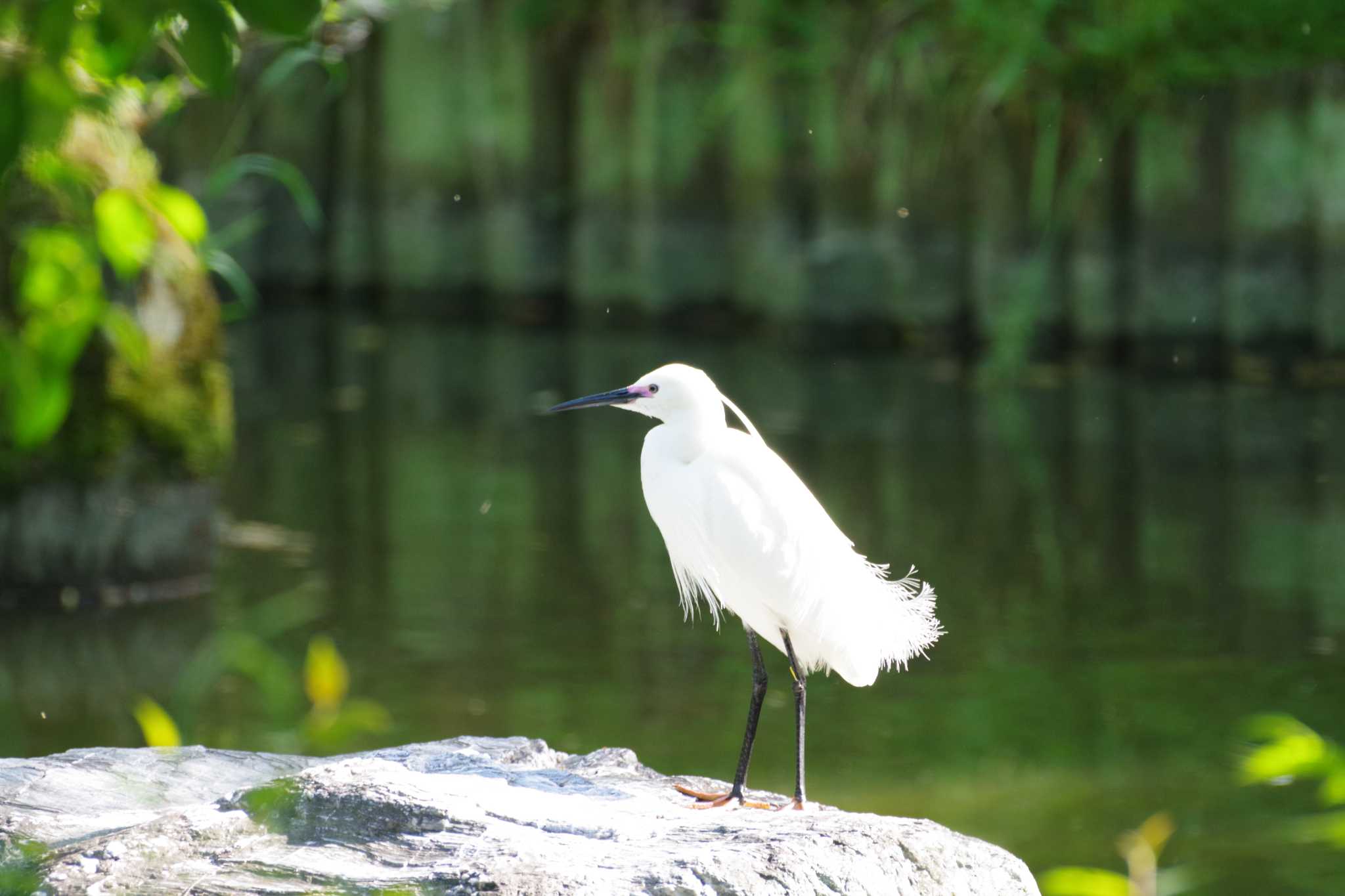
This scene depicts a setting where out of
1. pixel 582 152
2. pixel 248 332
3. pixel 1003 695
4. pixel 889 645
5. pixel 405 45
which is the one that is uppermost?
pixel 405 45

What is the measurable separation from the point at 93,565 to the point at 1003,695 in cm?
241

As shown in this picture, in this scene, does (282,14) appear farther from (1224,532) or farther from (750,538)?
(1224,532)

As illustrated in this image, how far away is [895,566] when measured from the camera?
5.25 meters

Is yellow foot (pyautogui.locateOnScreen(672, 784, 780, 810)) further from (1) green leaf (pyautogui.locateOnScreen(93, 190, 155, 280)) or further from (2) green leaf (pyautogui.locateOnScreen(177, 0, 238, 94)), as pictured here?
(2) green leaf (pyautogui.locateOnScreen(177, 0, 238, 94))

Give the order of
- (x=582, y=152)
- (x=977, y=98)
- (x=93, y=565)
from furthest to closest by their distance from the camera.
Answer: (x=582, y=152) < (x=977, y=98) < (x=93, y=565)

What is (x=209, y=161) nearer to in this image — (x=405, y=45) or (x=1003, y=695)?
(x=405, y=45)

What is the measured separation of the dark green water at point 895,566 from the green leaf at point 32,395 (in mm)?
399

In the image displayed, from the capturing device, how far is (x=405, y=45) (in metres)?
11.0

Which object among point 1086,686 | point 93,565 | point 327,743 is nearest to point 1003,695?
point 1086,686

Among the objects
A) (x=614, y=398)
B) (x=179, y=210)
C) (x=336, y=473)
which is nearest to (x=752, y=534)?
(x=614, y=398)

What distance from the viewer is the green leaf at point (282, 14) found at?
1.06 m

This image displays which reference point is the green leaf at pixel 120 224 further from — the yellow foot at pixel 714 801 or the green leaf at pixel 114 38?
the yellow foot at pixel 714 801

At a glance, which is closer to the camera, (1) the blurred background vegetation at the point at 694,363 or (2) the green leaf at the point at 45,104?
(2) the green leaf at the point at 45,104

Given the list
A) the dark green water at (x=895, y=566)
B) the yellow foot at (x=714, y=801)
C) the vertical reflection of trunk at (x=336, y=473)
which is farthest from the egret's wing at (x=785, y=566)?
the vertical reflection of trunk at (x=336, y=473)
